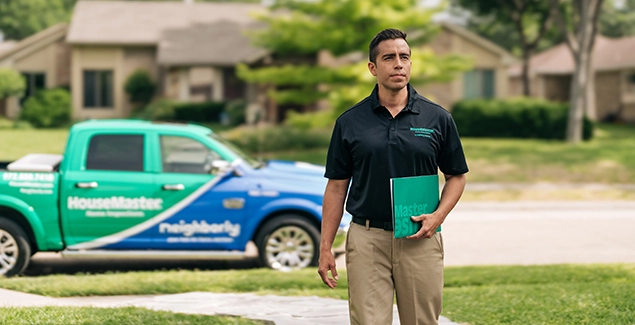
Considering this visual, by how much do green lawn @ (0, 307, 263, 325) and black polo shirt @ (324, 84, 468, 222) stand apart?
213 centimetres

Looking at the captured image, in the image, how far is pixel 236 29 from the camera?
122 ft

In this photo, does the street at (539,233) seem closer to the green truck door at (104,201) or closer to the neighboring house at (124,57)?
the green truck door at (104,201)

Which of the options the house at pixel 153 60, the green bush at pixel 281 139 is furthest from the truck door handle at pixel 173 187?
the house at pixel 153 60

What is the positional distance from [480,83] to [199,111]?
467 inches

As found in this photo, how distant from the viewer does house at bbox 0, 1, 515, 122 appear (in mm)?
34156


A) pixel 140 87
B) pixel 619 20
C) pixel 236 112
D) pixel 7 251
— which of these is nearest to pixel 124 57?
pixel 140 87

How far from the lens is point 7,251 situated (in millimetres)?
9078

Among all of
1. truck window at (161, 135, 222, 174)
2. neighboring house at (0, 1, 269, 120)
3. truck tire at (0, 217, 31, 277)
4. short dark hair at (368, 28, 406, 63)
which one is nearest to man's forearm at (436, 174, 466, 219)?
short dark hair at (368, 28, 406, 63)

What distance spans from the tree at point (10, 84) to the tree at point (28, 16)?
259cm

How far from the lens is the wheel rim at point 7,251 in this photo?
356 inches

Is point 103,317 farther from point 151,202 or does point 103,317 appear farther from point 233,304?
point 151,202

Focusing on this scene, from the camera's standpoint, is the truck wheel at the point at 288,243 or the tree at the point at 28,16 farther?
the tree at the point at 28,16

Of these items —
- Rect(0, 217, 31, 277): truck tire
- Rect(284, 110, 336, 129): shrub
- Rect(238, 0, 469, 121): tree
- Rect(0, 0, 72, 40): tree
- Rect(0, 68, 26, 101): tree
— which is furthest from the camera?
Rect(0, 0, 72, 40): tree

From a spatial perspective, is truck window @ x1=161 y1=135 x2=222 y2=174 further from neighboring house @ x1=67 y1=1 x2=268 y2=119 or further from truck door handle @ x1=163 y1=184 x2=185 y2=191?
neighboring house @ x1=67 y1=1 x2=268 y2=119
